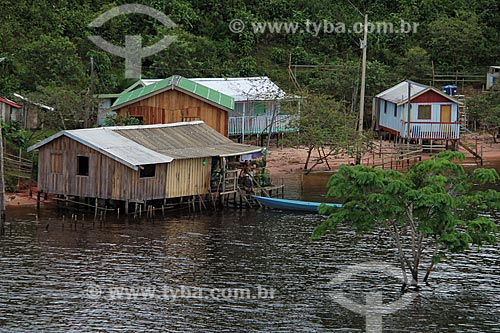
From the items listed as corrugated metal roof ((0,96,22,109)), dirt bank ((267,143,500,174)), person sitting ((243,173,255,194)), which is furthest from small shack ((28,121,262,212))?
dirt bank ((267,143,500,174))

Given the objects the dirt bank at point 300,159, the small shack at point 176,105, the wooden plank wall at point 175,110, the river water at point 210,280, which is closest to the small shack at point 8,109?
the small shack at point 176,105

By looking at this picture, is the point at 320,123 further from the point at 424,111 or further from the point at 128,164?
the point at 128,164

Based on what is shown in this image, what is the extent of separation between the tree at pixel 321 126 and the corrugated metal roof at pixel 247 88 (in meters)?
2.21

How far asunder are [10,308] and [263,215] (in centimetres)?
1749

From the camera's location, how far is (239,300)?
110ft

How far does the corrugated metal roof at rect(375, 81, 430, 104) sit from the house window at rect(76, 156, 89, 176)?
2436 centimetres

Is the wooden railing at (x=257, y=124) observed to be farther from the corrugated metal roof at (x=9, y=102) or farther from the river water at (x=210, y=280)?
the river water at (x=210, y=280)

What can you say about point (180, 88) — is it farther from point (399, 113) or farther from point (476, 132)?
point (476, 132)

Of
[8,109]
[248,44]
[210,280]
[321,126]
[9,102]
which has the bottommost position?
[210,280]

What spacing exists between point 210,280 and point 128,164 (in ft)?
33.9

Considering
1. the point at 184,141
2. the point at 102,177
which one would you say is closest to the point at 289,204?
the point at 184,141

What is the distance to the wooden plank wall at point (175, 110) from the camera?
56.2 metres

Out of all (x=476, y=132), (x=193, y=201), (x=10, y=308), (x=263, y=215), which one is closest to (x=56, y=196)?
(x=193, y=201)

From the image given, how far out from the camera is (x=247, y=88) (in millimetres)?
64375
